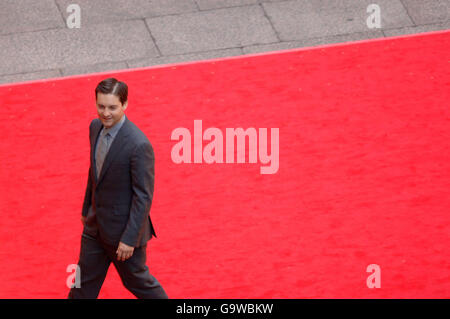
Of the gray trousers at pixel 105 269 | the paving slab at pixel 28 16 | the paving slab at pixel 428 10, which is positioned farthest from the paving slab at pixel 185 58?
the gray trousers at pixel 105 269

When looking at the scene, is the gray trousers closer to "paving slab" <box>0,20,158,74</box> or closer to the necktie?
the necktie

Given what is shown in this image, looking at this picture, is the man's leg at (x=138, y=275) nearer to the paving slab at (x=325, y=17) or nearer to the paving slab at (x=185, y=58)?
the paving slab at (x=185, y=58)

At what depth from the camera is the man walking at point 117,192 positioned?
5223 millimetres

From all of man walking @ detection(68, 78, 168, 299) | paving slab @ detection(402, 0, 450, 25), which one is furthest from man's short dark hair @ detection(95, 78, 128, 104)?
paving slab @ detection(402, 0, 450, 25)

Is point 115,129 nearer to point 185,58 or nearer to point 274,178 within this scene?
point 274,178

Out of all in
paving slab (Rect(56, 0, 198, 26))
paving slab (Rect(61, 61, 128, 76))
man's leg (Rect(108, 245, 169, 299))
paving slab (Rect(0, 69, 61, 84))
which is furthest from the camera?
paving slab (Rect(56, 0, 198, 26))

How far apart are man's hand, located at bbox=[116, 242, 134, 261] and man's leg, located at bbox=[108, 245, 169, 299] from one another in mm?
113

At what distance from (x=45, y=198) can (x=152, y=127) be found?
135 cm

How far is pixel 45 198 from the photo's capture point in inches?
284

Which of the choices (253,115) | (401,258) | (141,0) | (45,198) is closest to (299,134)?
(253,115)

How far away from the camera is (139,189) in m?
5.27

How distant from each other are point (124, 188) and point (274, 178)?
2.44 meters

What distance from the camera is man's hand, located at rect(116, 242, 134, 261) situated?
17.4ft

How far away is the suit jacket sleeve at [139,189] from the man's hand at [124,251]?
0.02m
